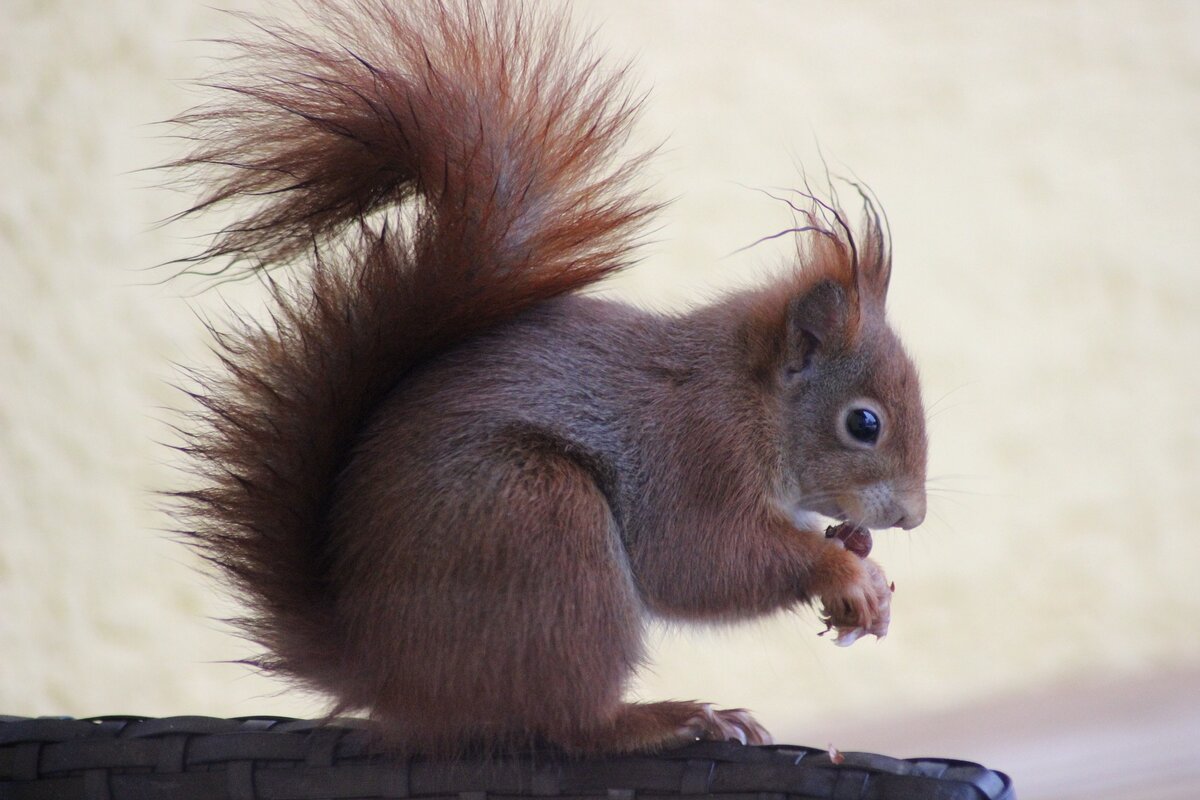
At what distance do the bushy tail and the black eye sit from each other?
27 centimetres

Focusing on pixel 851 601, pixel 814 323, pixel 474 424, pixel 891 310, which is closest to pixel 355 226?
pixel 474 424

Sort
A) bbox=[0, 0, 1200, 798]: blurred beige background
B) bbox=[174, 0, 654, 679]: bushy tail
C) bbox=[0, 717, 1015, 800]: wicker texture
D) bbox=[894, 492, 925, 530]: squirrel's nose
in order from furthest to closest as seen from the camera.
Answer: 1. bbox=[0, 0, 1200, 798]: blurred beige background
2. bbox=[894, 492, 925, 530]: squirrel's nose
3. bbox=[174, 0, 654, 679]: bushy tail
4. bbox=[0, 717, 1015, 800]: wicker texture

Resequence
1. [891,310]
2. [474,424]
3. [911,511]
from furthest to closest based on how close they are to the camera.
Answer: [891,310], [911,511], [474,424]

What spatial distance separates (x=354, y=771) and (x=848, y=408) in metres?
0.56

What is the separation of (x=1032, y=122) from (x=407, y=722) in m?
2.20

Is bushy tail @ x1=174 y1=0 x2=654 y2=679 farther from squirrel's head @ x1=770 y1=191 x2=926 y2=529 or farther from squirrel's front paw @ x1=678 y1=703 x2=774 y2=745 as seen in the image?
squirrel's front paw @ x1=678 y1=703 x2=774 y2=745

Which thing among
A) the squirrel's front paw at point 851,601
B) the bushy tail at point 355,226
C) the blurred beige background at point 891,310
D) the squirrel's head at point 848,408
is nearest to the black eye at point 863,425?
the squirrel's head at point 848,408

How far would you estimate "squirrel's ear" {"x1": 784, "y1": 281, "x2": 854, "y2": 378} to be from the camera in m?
1.13

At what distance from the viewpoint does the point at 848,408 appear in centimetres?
112

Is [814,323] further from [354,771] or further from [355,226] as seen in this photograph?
[354,771]

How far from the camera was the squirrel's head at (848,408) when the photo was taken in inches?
44.1

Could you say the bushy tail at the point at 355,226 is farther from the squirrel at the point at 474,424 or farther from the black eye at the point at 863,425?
the black eye at the point at 863,425

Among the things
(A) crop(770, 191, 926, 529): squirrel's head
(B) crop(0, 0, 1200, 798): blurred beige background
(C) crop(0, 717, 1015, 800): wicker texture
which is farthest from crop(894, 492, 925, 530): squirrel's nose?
(B) crop(0, 0, 1200, 798): blurred beige background

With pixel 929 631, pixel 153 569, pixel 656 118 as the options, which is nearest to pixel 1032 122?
pixel 656 118
